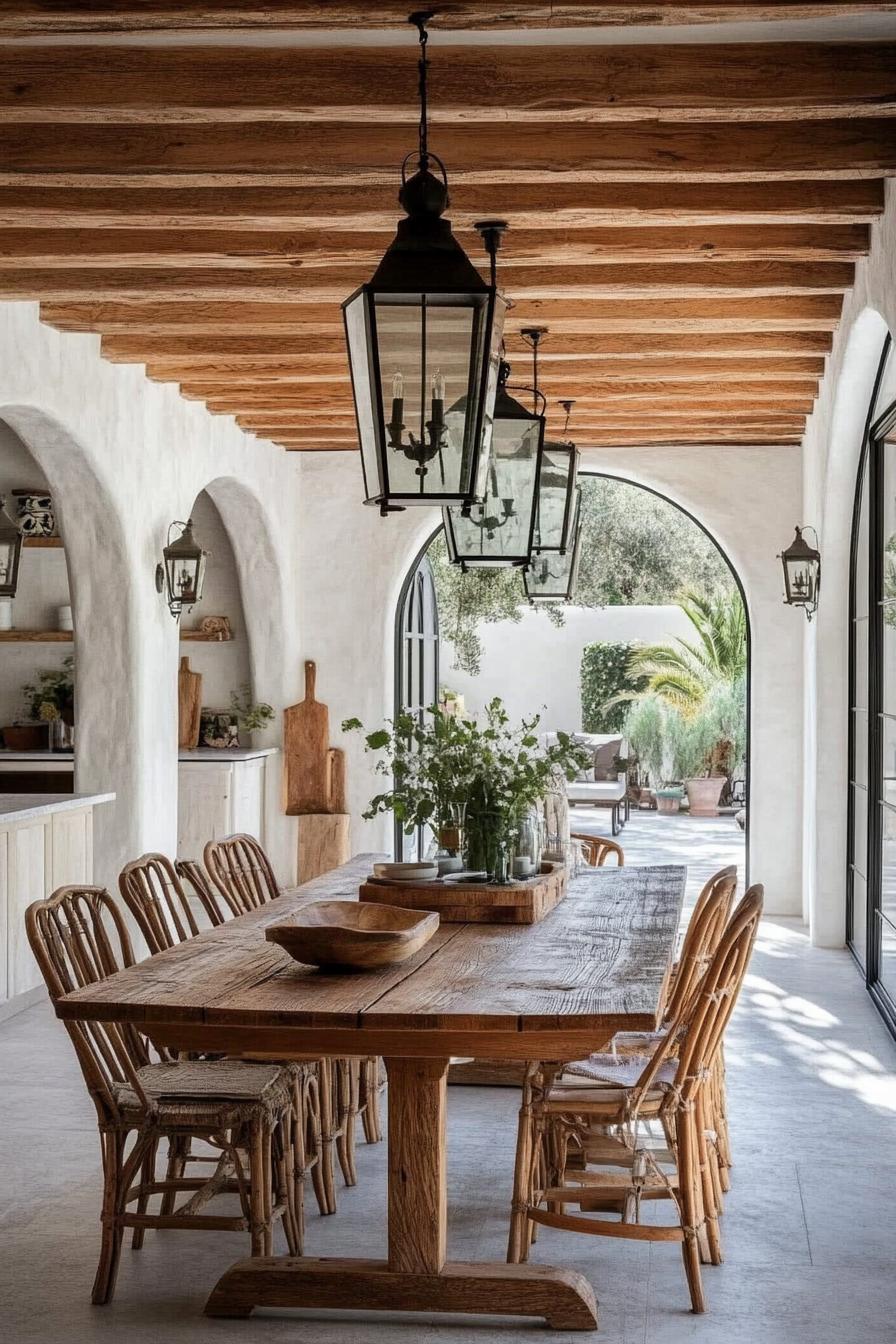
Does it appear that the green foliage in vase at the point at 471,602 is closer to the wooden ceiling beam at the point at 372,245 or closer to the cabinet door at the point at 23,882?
the cabinet door at the point at 23,882

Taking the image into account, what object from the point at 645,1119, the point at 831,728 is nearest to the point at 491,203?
the point at 645,1119

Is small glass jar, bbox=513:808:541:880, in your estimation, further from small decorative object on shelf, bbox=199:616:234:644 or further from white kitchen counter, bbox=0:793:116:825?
small decorative object on shelf, bbox=199:616:234:644

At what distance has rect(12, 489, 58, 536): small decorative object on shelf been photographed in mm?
9227

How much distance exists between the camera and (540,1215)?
3.44m

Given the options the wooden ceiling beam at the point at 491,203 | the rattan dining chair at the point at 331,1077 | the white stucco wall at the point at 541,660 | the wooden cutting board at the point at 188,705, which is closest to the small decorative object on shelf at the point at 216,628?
the wooden cutting board at the point at 188,705

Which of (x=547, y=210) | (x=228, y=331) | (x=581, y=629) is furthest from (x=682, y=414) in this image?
(x=581, y=629)

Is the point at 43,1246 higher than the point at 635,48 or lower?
lower

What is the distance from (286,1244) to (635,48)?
3.16 metres

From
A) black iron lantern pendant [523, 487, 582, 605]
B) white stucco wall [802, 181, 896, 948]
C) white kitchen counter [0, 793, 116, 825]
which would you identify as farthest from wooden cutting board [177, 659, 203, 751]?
white stucco wall [802, 181, 896, 948]

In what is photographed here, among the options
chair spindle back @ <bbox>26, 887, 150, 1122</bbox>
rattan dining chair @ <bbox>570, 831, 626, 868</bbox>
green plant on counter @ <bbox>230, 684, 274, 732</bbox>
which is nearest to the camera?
chair spindle back @ <bbox>26, 887, 150, 1122</bbox>

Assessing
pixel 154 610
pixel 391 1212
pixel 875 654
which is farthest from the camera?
pixel 154 610

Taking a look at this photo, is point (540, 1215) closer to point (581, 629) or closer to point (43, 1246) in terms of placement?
point (43, 1246)

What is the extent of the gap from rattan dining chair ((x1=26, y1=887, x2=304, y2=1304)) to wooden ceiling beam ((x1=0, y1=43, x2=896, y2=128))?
204 cm

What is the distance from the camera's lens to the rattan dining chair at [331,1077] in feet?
13.2
